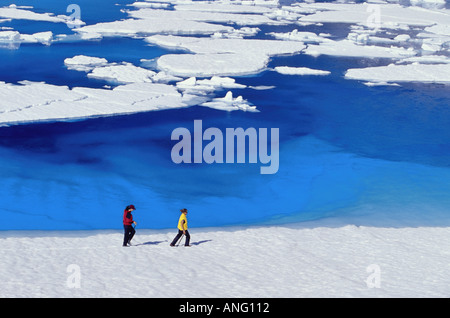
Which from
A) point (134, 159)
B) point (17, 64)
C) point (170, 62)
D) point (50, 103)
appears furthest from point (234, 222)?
point (17, 64)

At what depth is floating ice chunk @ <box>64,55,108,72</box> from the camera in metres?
26.5

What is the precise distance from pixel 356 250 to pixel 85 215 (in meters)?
5.76

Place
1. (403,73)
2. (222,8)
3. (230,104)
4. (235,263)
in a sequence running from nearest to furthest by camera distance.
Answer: (235,263) → (230,104) → (403,73) → (222,8)

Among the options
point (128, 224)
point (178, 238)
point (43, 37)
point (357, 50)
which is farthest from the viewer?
point (43, 37)

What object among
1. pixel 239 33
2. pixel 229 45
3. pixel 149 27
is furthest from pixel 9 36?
pixel 239 33

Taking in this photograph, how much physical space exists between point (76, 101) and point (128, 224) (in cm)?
1131

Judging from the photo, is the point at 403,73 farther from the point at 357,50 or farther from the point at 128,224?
the point at 128,224

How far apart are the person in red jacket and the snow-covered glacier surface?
6.03 ft

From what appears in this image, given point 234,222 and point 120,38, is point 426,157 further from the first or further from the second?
point 120,38

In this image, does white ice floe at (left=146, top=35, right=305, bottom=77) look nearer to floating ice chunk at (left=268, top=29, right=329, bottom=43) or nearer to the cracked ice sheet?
floating ice chunk at (left=268, top=29, right=329, bottom=43)

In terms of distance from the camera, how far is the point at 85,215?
1331 centimetres

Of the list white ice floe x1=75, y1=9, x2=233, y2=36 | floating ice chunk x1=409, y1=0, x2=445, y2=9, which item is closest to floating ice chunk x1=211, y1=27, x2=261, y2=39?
white ice floe x1=75, y1=9, x2=233, y2=36

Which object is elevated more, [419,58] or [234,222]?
[419,58]

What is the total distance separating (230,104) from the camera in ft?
71.9
